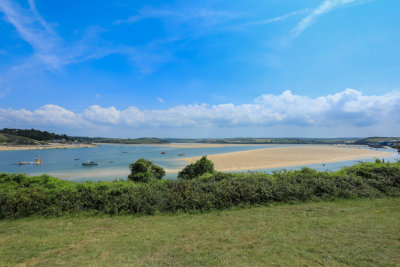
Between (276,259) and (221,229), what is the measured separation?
2.02 metres

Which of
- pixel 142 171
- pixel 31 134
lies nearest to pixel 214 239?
pixel 142 171

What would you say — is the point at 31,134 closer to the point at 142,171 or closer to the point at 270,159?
the point at 270,159

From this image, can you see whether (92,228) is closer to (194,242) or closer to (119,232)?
(119,232)

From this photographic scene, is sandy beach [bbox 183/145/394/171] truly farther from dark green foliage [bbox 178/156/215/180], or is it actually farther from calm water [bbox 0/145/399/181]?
dark green foliage [bbox 178/156/215/180]

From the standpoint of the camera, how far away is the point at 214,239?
5191 millimetres

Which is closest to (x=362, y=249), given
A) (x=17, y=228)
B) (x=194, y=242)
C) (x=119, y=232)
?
(x=194, y=242)

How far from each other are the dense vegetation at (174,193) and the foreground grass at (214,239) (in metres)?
0.53

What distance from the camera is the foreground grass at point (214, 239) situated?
14.0 feet

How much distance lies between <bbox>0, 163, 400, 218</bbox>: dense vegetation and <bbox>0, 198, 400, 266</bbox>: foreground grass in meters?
0.53

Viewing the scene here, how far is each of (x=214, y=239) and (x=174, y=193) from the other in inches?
132

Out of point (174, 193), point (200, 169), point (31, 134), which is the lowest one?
point (200, 169)

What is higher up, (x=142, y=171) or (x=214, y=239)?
(x=142, y=171)

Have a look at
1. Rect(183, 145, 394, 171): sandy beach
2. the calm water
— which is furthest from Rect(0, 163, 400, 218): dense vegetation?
Rect(183, 145, 394, 171): sandy beach

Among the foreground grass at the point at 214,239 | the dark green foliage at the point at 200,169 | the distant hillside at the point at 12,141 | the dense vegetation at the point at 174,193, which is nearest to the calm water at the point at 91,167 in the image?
the dark green foliage at the point at 200,169
